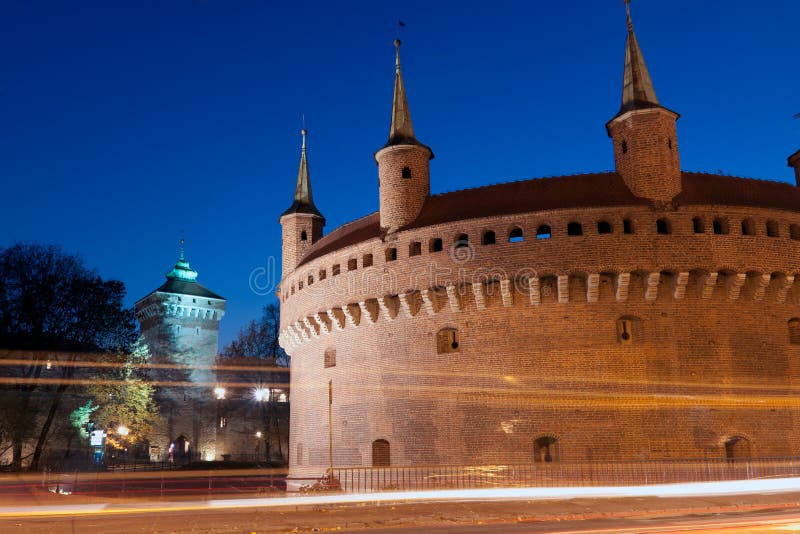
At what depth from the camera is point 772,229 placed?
76.7 ft

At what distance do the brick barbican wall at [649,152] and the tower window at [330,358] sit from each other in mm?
12234

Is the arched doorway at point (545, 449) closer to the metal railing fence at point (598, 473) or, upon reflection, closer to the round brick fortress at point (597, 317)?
the round brick fortress at point (597, 317)

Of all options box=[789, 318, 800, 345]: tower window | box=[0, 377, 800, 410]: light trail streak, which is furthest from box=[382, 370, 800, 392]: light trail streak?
box=[789, 318, 800, 345]: tower window

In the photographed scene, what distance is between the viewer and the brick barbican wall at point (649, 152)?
934 inches

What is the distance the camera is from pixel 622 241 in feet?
74.4

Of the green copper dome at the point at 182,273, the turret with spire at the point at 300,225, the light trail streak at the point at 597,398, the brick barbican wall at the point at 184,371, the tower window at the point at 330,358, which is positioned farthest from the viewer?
the green copper dome at the point at 182,273

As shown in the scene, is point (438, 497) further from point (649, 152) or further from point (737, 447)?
point (649, 152)

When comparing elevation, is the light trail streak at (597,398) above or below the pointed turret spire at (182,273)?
below

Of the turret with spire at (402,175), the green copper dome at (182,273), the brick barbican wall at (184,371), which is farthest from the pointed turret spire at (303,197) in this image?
the green copper dome at (182,273)

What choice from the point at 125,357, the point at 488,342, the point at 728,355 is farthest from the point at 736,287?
the point at 125,357

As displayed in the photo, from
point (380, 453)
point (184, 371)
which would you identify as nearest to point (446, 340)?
point (380, 453)

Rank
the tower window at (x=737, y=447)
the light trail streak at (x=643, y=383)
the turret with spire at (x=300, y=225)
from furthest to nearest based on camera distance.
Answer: the turret with spire at (x=300, y=225) < the light trail streak at (x=643, y=383) < the tower window at (x=737, y=447)

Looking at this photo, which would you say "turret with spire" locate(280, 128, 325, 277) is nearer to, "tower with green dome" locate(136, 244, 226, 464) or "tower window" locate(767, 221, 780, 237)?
"tower window" locate(767, 221, 780, 237)

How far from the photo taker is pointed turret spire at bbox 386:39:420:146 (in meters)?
28.0
